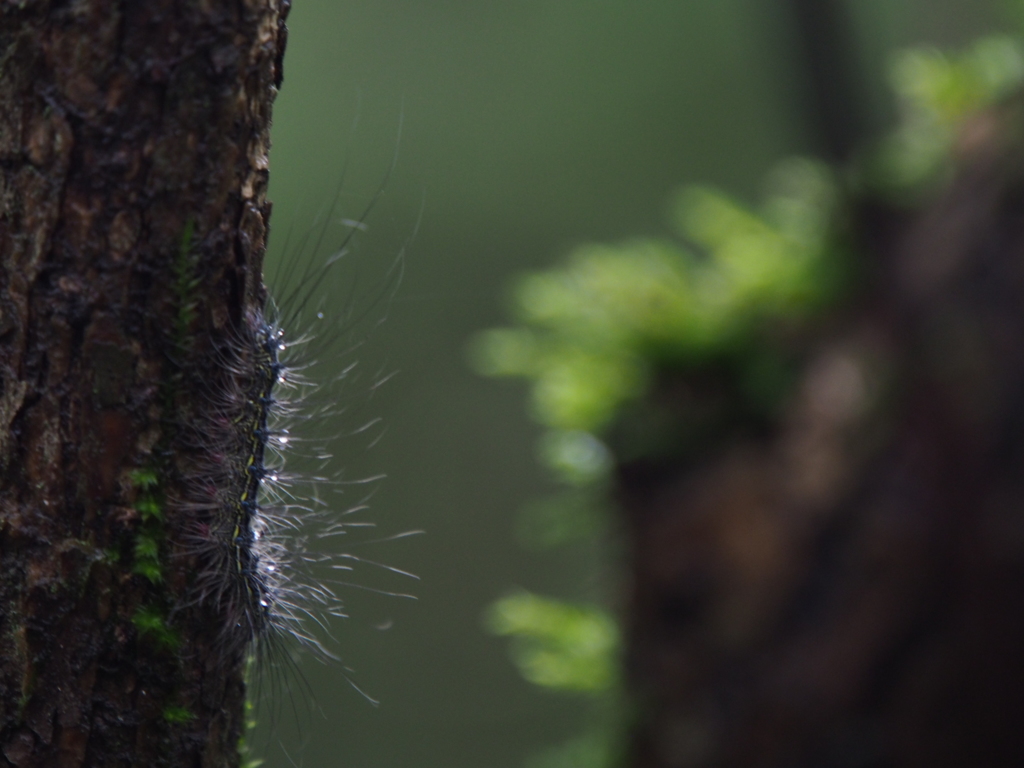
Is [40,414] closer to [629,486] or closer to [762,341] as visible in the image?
[629,486]

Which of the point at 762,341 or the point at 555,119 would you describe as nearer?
the point at 762,341

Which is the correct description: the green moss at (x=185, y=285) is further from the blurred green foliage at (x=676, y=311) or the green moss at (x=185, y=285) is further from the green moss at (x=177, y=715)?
the blurred green foliage at (x=676, y=311)

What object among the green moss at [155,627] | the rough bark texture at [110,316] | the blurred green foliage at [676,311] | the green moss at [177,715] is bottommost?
the green moss at [177,715]

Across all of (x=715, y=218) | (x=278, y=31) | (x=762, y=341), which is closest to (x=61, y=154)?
(x=278, y=31)

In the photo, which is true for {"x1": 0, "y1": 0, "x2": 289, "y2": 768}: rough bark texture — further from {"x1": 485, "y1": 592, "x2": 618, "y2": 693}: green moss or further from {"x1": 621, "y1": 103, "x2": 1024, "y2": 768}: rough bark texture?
{"x1": 485, "y1": 592, "x2": 618, "y2": 693}: green moss

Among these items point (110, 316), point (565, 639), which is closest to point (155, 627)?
point (110, 316)

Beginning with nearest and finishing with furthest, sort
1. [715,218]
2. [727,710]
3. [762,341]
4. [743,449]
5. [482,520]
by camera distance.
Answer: [727,710]
[743,449]
[762,341]
[715,218]
[482,520]

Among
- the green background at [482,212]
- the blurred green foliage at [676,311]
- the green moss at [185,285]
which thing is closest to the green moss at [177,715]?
the green moss at [185,285]
